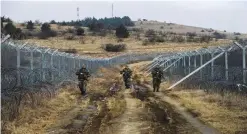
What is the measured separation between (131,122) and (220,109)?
A: 435 cm

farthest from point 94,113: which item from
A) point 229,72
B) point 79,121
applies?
point 229,72

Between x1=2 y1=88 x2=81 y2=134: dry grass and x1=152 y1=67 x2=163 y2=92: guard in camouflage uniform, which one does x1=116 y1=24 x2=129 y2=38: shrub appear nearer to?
x1=152 y1=67 x2=163 y2=92: guard in camouflage uniform

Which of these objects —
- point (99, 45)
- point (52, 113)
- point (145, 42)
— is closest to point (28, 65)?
point (52, 113)

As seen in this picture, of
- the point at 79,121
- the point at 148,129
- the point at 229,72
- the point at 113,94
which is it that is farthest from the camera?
the point at 113,94

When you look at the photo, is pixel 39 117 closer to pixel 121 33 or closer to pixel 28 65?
pixel 28 65

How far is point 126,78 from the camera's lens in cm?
3291

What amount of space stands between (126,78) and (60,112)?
1370 centimetres

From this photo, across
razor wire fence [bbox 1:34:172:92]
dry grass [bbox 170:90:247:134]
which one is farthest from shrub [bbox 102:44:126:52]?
dry grass [bbox 170:90:247:134]

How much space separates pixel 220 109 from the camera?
19656mm

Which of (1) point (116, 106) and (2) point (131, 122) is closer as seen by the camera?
(2) point (131, 122)

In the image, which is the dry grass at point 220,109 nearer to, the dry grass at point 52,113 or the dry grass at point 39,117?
the dry grass at point 52,113

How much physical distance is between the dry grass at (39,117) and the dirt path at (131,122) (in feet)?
6.81

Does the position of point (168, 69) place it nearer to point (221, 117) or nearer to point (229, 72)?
point (229, 72)

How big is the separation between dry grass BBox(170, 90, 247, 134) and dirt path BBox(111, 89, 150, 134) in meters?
1.94
